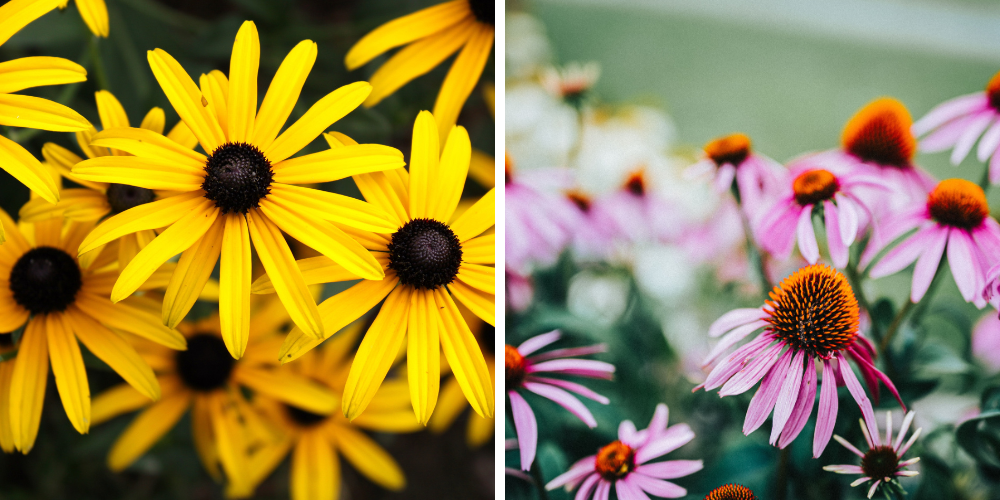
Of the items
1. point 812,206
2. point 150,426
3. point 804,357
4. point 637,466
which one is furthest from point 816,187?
point 150,426

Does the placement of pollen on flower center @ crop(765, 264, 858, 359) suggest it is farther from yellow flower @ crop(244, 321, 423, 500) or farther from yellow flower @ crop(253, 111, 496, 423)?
yellow flower @ crop(244, 321, 423, 500)

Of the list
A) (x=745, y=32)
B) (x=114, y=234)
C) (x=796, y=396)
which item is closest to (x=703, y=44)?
(x=745, y=32)

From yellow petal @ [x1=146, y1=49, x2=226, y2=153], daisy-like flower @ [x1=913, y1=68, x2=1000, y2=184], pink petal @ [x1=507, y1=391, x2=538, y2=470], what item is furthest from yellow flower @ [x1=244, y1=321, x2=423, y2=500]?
daisy-like flower @ [x1=913, y1=68, x2=1000, y2=184]

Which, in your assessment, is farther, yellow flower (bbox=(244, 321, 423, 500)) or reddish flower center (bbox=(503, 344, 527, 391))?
yellow flower (bbox=(244, 321, 423, 500))

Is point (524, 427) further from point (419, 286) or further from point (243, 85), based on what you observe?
point (243, 85)

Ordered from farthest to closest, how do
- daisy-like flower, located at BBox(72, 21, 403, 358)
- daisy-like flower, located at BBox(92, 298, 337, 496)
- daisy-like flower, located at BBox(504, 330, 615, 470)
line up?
daisy-like flower, located at BBox(92, 298, 337, 496)
daisy-like flower, located at BBox(504, 330, 615, 470)
daisy-like flower, located at BBox(72, 21, 403, 358)

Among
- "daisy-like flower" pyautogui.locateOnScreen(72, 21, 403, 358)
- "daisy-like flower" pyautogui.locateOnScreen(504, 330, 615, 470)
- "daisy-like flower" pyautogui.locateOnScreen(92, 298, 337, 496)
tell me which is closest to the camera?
"daisy-like flower" pyautogui.locateOnScreen(72, 21, 403, 358)

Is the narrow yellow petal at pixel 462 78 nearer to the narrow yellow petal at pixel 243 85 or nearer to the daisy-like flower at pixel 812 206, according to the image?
the narrow yellow petal at pixel 243 85
